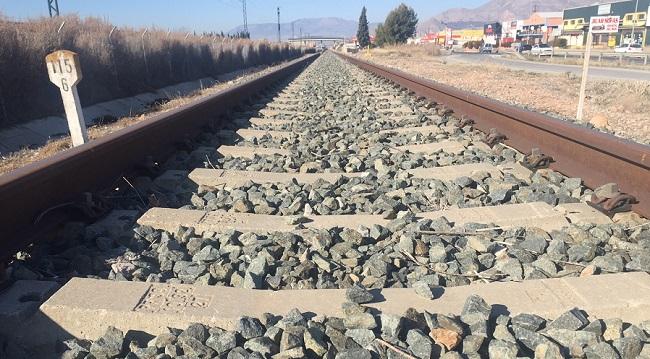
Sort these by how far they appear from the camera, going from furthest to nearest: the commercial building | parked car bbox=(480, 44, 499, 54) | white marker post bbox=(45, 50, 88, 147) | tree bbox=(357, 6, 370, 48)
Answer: tree bbox=(357, 6, 370, 48)
the commercial building
parked car bbox=(480, 44, 499, 54)
white marker post bbox=(45, 50, 88, 147)

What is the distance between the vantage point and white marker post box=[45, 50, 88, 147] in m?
4.22

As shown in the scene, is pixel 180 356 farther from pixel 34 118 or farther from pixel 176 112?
pixel 34 118

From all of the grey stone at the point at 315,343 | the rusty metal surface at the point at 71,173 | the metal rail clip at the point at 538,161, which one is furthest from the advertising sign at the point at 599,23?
the grey stone at the point at 315,343

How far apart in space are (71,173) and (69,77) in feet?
5.56

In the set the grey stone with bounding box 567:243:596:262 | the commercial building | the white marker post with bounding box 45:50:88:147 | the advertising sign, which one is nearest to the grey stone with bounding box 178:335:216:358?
the grey stone with bounding box 567:243:596:262

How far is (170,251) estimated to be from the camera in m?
2.61

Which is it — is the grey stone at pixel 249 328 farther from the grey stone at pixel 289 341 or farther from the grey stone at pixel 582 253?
the grey stone at pixel 582 253

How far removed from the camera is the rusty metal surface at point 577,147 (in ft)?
9.64

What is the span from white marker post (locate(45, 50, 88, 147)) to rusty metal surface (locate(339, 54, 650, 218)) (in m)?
3.94

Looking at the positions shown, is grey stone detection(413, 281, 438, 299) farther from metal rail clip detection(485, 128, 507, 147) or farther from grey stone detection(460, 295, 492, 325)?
metal rail clip detection(485, 128, 507, 147)

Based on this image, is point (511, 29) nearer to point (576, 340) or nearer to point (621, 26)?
point (621, 26)

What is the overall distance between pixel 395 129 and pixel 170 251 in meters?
4.08

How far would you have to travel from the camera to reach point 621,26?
74375 mm

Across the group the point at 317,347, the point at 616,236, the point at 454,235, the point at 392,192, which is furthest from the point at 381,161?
the point at 317,347
